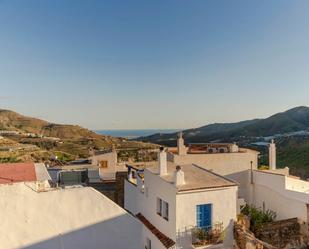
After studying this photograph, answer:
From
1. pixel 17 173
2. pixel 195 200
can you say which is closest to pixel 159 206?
pixel 195 200

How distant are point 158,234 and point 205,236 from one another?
2285mm

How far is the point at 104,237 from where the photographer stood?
599 inches

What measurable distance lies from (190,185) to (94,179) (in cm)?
1061

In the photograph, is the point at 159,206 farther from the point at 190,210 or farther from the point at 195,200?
the point at 195,200

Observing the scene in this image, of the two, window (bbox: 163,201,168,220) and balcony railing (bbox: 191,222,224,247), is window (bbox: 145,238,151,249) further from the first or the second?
balcony railing (bbox: 191,222,224,247)

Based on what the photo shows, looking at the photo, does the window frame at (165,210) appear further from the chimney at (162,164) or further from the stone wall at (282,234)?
the stone wall at (282,234)

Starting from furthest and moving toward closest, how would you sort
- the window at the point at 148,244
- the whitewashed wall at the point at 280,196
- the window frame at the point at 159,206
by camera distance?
the whitewashed wall at the point at 280,196, the window at the point at 148,244, the window frame at the point at 159,206

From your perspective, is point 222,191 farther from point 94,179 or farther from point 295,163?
point 295,163

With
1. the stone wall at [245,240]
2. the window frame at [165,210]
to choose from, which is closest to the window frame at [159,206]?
the window frame at [165,210]

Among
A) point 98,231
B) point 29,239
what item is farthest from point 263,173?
point 29,239

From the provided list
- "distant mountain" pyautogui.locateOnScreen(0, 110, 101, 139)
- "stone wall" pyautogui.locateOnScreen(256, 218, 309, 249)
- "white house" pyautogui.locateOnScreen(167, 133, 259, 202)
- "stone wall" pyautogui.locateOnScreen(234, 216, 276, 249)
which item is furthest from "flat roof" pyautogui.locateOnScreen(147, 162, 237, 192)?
"distant mountain" pyautogui.locateOnScreen(0, 110, 101, 139)

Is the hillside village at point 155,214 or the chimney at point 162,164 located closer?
the hillside village at point 155,214

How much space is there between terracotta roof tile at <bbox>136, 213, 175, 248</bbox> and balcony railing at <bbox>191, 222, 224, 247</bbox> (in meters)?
0.99

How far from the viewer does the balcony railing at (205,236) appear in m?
13.5
